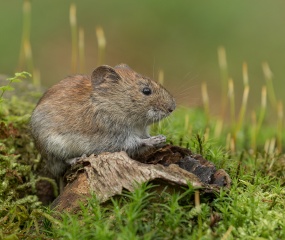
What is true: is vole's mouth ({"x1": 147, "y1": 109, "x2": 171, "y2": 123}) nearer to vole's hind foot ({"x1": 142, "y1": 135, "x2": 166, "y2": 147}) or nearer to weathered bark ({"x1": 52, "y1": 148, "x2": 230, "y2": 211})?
vole's hind foot ({"x1": 142, "y1": 135, "x2": 166, "y2": 147})

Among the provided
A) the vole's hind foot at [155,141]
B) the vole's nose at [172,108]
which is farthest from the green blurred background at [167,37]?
the vole's hind foot at [155,141]

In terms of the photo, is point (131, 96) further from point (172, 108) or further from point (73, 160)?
point (73, 160)

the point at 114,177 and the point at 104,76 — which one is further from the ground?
the point at 104,76

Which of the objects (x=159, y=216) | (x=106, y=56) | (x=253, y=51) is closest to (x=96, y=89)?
(x=159, y=216)

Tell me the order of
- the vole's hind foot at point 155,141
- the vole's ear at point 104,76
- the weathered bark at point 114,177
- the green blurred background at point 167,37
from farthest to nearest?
the green blurred background at point 167,37, the vole's ear at point 104,76, the vole's hind foot at point 155,141, the weathered bark at point 114,177

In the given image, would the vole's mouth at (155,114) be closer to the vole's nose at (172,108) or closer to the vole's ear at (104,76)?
the vole's nose at (172,108)

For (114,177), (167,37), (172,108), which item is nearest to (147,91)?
(172,108)

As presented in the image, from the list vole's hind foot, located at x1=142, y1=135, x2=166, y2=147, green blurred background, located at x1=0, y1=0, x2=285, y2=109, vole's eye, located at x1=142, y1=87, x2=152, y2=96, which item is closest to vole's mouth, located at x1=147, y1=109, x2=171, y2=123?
vole's eye, located at x1=142, y1=87, x2=152, y2=96
